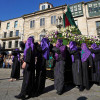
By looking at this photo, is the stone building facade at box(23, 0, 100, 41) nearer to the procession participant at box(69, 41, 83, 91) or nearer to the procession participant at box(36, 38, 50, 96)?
the procession participant at box(69, 41, 83, 91)

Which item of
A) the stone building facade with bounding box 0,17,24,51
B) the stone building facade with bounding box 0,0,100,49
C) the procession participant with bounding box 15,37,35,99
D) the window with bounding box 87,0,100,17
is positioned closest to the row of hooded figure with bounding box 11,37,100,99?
the procession participant with bounding box 15,37,35,99

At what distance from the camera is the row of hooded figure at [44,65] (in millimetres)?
2714

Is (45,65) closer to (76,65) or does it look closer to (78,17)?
(76,65)

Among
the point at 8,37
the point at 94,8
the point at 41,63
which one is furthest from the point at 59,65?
the point at 8,37

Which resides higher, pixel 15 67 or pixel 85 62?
pixel 85 62

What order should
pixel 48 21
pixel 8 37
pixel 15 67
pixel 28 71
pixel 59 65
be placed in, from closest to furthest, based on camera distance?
pixel 28 71 < pixel 59 65 < pixel 15 67 < pixel 48 21 < pixel 8 37

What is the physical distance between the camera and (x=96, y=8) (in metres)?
18.4

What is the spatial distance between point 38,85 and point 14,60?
2878 mm

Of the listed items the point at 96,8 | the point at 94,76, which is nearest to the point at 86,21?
the point at 96,8

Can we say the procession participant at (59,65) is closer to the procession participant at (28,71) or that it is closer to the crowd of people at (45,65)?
the crowd of people at (45,65)

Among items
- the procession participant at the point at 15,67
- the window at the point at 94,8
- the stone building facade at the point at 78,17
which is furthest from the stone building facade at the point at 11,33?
the procession participant at the point at 15,67

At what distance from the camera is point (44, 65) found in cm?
314

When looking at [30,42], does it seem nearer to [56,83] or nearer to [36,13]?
[56,83]

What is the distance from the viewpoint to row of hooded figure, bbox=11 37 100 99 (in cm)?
271
